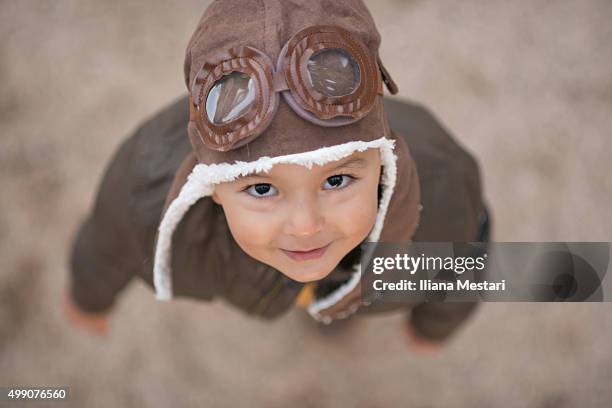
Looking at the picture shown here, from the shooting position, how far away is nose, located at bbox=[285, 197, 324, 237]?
0.71 m

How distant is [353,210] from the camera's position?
2.46 ft

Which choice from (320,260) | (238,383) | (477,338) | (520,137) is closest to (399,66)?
(520,137)

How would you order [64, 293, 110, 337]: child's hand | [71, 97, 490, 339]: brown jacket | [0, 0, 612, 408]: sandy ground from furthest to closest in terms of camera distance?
[0, 0, 612, 408]: sandy ground < [64, 293, 110, 337]: child's hand < [71, 97, 490, 339]: brown jacket

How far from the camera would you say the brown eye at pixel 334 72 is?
2.25 ft

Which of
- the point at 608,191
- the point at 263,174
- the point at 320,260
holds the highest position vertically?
the point at 263,174

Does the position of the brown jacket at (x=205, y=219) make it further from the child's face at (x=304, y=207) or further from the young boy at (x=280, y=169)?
the child's face at (x=304, y=207)

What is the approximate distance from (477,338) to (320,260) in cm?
83

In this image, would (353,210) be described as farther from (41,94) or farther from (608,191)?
(41,94)

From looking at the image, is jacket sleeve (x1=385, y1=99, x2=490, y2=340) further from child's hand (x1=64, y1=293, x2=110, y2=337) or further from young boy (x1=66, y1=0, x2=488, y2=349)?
child's hand (x1=64, y1=293, x2=110, y2=337)

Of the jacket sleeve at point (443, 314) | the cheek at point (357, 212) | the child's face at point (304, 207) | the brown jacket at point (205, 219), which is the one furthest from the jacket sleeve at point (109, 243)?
the jacket sleeve at point (443, 314)

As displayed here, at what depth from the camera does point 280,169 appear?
0.69 metres

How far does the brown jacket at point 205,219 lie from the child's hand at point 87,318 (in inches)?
9.0

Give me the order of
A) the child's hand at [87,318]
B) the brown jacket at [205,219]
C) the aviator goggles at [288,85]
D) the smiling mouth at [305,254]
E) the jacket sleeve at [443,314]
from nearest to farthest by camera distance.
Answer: the aviator goggles at [288,85]
the smiling mouth at [305,254]
the brown jacket at [205,219]
the jacket sleeve at [443,314]
the child's hand at [87,318]

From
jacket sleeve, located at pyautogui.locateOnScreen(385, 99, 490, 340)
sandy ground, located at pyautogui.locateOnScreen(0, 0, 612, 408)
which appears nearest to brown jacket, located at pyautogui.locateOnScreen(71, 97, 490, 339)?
jacket sleeve, located at pyautogui.locateOnScreen(385, 99, 490, 340)
